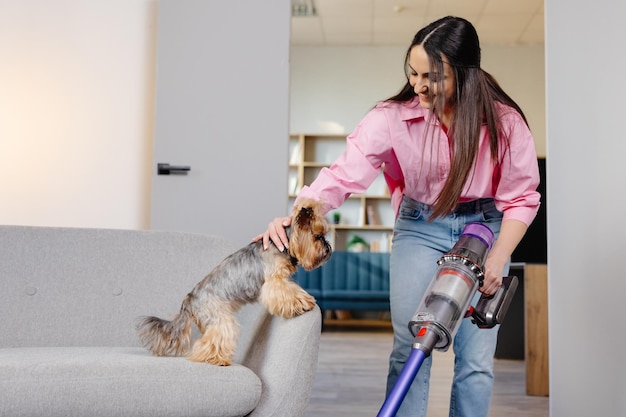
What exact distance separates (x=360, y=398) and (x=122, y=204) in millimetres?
1569

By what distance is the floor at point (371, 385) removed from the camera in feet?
10.7

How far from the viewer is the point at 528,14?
6.81m

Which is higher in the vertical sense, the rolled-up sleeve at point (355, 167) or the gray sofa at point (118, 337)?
the rolled-up sleeve at point (355, 167)

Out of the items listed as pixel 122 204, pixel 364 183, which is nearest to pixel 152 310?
pixel 364 183

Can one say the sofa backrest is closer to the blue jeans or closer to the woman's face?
the blue jeans

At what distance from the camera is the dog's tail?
73.2 inches

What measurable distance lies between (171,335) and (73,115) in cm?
202

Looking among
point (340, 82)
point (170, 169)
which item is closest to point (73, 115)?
point (170, 169)

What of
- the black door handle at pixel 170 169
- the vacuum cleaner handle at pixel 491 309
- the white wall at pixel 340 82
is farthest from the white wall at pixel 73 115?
the white wall at pixel 340 82

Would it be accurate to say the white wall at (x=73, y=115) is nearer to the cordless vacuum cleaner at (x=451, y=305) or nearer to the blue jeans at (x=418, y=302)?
the blue jeans at (x=418, y=302)

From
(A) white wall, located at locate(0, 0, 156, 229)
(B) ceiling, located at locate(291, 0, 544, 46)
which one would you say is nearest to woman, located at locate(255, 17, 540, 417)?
(A) white wall, located at locate(0, 0, 156, 229)

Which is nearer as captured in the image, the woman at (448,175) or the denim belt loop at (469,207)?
the woman at (448,175)

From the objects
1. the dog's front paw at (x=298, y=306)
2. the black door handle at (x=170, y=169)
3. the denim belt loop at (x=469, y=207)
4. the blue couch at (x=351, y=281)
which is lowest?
the blue couch at (x=351, y=281)

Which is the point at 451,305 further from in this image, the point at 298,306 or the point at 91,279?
the point at 91,279
